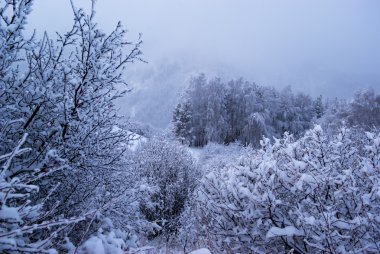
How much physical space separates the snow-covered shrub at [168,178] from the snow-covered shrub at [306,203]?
19.4 feet

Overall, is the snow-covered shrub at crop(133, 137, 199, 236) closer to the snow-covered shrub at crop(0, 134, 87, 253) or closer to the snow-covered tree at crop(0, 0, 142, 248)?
the snow-covered tree at crop(0, 0, 142, 248)

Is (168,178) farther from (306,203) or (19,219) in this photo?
(19,219)

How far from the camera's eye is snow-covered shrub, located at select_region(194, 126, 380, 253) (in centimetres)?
342

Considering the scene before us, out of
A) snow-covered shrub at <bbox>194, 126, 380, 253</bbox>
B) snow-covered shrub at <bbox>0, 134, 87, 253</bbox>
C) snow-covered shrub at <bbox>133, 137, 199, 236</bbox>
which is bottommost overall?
snow-covered shrub at <bbox>133, 137, 199, 236</bbox>

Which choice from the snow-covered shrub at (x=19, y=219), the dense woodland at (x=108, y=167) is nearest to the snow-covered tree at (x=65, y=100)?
the dense woodland at (x=108, y=167)

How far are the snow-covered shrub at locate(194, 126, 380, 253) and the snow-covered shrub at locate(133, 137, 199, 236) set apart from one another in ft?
19.4

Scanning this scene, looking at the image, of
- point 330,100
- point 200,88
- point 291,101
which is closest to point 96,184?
point 200,88

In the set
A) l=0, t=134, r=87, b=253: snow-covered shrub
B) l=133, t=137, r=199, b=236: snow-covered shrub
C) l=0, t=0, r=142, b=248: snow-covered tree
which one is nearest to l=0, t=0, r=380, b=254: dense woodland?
l=0, t=0, r=142, b=248: snow-covered tree

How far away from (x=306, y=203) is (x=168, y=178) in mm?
7701

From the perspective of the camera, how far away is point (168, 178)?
1116cm

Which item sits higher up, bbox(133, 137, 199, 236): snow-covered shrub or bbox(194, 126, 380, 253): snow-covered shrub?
bbox(194, 126, 380, 253): snow-covered shrub

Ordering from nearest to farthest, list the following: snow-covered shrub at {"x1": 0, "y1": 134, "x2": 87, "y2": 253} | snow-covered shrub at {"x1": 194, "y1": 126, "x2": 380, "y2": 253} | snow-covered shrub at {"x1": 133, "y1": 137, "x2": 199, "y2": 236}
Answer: snow-covered shrub at {"x1": 0, "y1": 134, "x2": 87, "y2": 253}, snow-covered shrub at {"x1": 194, "y1": 126, "x2": 380, "y2": 253}, snow-covered shrub at {"x1": 133, "y1": 137, "x2": 199, "y2": 236}

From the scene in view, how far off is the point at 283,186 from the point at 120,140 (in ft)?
8.13

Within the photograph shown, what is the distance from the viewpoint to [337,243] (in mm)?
3549
